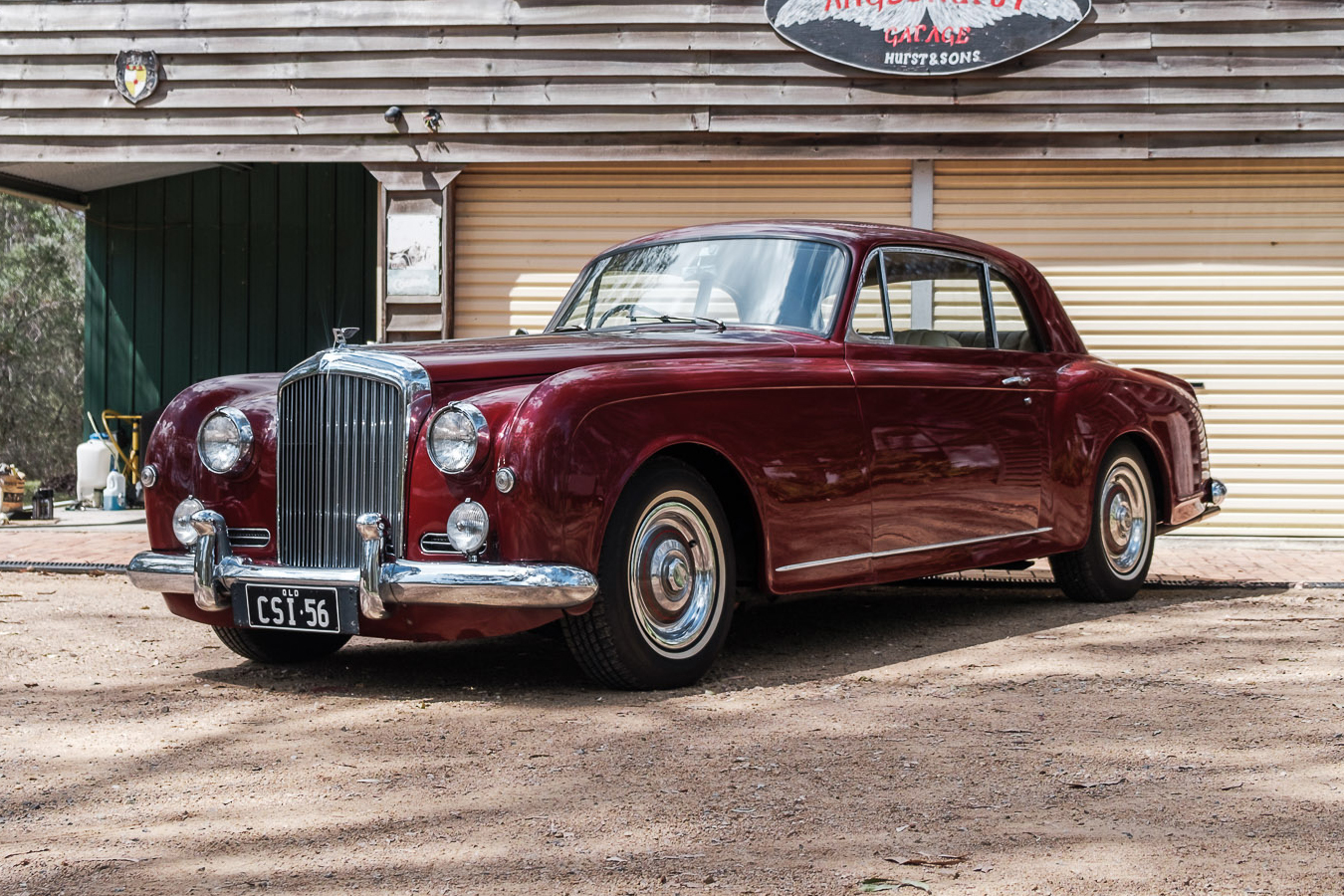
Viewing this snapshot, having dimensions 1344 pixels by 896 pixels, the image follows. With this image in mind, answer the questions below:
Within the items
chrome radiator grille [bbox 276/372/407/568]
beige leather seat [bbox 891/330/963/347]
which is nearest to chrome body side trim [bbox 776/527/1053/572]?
beige leather seat [bbox 891/330/963/347]

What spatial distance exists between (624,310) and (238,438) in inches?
63.7

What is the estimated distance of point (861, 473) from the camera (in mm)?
5492

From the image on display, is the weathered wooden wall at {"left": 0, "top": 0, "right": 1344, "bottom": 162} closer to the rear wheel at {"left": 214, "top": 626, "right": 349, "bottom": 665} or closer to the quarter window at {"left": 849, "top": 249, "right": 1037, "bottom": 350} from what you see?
the quarter window at {"left": 849, "top": 249, "right": 1037, "bottom": 350}

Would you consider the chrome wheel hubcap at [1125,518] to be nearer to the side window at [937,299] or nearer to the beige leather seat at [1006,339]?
the beige leather seat at [1006,339]

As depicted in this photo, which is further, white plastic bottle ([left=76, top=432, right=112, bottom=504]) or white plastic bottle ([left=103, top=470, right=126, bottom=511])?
white plastic bottle ([left=76, top=432, right=112, bottom=504])

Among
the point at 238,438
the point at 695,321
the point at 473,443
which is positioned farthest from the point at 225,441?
the point at 695,321

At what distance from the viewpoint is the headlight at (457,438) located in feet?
14.8

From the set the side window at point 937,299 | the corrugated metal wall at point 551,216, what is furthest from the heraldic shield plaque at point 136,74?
the side window at point 937,299

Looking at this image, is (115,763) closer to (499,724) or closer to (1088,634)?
(499,724)

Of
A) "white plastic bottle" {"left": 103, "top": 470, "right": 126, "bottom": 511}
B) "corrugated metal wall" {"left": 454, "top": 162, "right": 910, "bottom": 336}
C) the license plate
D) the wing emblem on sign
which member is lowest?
"white plastic bottle" {"left": 103, "top": 470, "right": 126, "bottom": 511}

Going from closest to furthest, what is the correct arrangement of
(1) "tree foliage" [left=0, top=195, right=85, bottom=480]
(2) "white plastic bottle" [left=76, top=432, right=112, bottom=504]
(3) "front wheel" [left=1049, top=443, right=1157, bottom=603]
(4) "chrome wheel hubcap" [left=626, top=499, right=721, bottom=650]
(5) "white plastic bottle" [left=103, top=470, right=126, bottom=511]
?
(4) "chrome wheel hubcap" [left=626, top=499, right=721, bottom=650]
(3) "front wheel" [left=1049, top=443, right=1157, bottom=603]
(5) "white plastic bottle" [left=103, top=470, right=126, bottom=511]
(2) "white plastic bottle" [left=76, top=432, right=112, bottom=504]
(1) "tree foliage" [left=0, top=195, right=85, bottom=480]

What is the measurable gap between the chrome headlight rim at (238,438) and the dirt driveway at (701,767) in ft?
2.43

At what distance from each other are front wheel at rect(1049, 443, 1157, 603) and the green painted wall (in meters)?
8.62

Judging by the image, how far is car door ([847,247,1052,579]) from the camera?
5.64 metres
